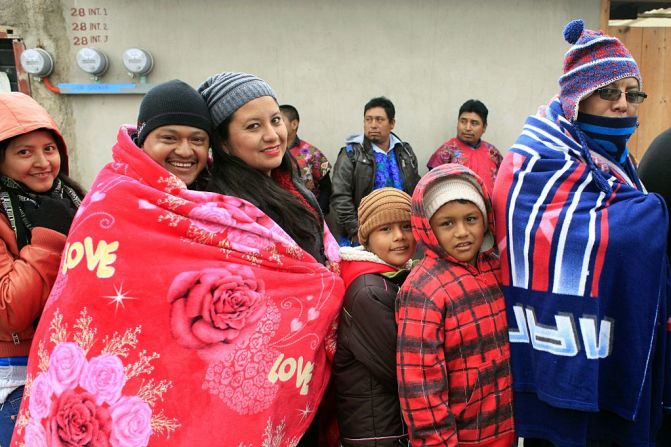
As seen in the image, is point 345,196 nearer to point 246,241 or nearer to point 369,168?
point 369,168

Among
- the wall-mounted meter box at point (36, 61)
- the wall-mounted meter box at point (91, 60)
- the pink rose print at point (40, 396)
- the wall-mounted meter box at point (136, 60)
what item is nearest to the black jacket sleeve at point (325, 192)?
the wall-mounted meter box at point (136, 60)

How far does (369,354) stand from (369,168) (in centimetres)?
307

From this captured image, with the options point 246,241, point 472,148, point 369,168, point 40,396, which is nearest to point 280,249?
point 246,241

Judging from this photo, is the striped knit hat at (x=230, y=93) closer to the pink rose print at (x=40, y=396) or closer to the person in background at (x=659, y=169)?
the pink rose print at (x=40, y=396)

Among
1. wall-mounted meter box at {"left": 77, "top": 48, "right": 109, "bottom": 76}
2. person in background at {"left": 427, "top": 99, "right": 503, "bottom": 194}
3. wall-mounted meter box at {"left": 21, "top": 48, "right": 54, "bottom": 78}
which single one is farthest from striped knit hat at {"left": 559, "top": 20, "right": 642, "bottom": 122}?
wall-mounted meter box at {"left": 21, "top": 48, "right": 54, "bottom": 78}

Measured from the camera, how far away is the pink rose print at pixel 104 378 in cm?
142

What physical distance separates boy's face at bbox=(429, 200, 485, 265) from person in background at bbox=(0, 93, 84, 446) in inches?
52.2

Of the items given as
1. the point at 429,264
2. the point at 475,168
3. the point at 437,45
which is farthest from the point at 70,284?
the point at 437,45

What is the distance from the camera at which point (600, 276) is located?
1529 mm

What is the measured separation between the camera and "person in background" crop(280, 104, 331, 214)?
15.6 feet

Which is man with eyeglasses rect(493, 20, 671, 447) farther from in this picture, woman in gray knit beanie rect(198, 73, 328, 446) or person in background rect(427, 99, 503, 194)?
person in background rect(427, 99, 503, 194)

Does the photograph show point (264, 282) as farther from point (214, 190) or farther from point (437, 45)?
point (437, 45)

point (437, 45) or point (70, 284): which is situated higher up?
point (437, 45)

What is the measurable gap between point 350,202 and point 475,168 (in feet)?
4.32
